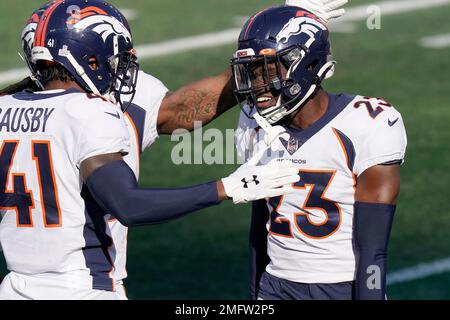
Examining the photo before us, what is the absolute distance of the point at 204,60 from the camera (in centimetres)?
1468

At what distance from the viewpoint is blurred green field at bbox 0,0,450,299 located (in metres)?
9.29

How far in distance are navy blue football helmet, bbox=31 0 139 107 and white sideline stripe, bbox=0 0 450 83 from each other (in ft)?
27.6

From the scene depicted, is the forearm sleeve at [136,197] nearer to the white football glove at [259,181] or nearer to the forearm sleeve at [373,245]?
the white football glove at [259,181]

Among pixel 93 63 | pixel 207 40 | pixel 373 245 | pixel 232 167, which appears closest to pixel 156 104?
pixel 93 63

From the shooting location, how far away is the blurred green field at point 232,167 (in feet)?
30.5

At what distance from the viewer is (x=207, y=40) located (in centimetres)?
1541

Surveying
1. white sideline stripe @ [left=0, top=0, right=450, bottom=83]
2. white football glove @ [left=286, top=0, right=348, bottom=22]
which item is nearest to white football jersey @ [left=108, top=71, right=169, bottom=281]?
white football glove @ [left=286, top=0, right=348, bottom=22]

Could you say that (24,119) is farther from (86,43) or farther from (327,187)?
(327,187)

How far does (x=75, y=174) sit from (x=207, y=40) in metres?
10.1

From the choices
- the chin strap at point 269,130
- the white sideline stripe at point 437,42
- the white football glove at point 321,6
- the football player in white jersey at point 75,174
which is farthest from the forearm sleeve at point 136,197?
the white sideline stripe at point 437,42

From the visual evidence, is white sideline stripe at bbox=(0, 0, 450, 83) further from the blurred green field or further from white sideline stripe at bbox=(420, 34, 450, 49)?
white sideline stripe at bbox=(420, 34, 450, 49)
